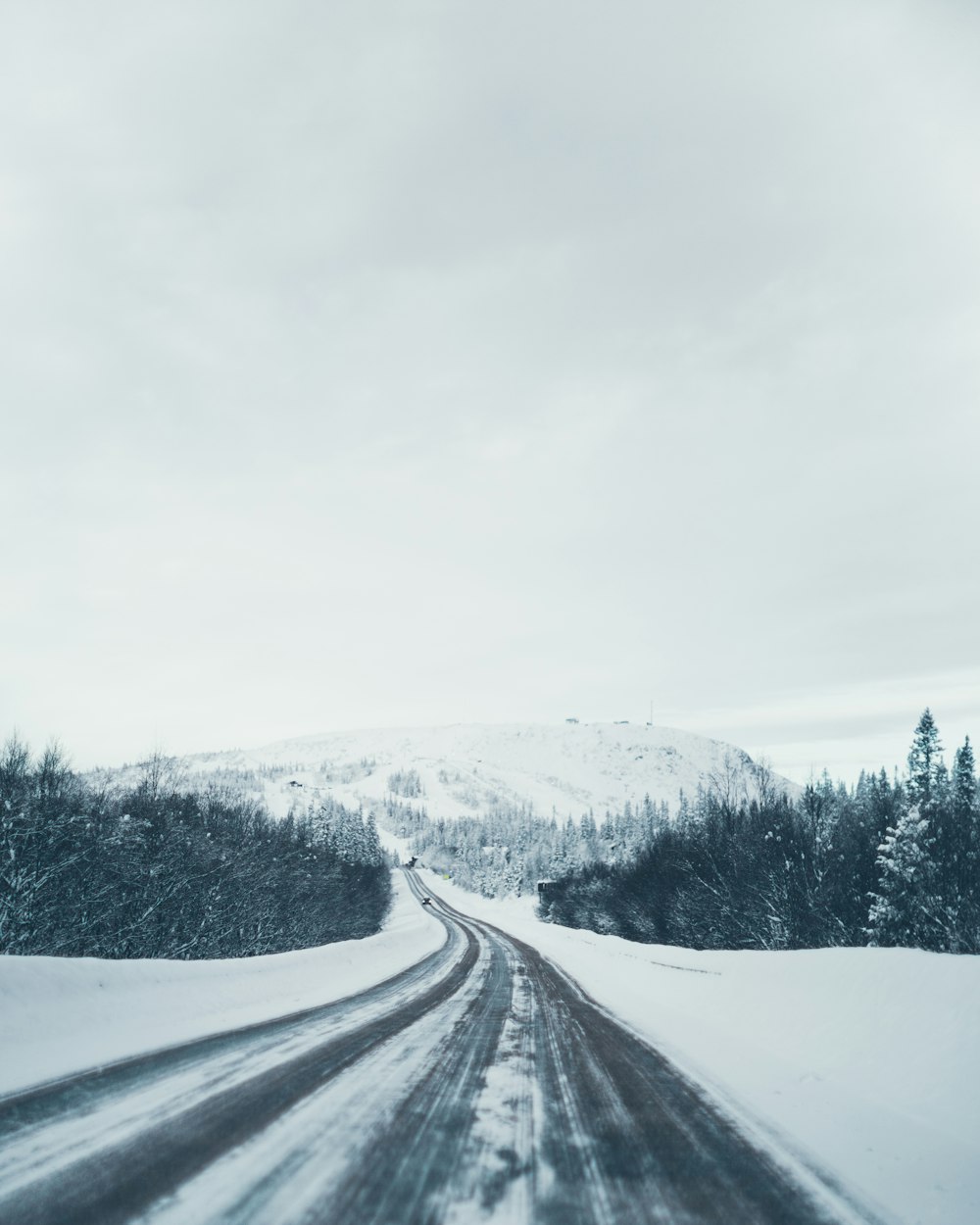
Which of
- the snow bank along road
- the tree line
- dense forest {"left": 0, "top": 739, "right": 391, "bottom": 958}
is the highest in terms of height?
the snow bank along road

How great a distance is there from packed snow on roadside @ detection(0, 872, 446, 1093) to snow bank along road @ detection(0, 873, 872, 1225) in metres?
0.52

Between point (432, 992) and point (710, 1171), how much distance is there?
31.1 ft

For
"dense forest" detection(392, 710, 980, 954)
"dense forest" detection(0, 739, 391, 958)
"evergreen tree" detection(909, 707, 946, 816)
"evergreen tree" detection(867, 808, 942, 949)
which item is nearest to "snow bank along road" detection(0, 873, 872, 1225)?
"dense forest" detection(392, 710, 980, 954)

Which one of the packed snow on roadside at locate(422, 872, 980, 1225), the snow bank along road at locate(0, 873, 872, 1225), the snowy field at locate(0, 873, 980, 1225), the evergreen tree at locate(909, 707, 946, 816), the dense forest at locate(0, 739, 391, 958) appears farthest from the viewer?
the evergreen tree at locate(909, 707, 946, 816)

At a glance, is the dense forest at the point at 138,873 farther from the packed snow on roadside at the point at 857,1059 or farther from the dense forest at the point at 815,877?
the dense forest at the point at 815,877

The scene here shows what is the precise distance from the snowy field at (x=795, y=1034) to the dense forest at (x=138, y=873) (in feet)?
49.7

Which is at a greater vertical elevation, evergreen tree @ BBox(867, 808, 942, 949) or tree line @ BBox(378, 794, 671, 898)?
evergreen tree @ BBox(867, 808, 942, 949)

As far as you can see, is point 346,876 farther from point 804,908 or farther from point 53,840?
point 804,908

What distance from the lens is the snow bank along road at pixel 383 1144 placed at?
330 centimetres

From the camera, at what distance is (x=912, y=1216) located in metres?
3.58

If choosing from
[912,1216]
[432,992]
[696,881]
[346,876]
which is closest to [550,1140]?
[912,1216]

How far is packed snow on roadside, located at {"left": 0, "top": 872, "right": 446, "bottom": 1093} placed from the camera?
5.87 metres

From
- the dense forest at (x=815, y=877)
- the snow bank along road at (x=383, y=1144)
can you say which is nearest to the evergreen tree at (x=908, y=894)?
the dense forest at (x=815, y=877)

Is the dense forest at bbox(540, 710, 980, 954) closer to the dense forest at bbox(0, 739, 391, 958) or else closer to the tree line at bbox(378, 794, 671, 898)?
the dense forest at bbox(0, 739, 391, 958)
